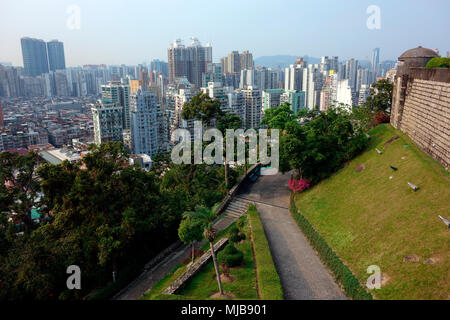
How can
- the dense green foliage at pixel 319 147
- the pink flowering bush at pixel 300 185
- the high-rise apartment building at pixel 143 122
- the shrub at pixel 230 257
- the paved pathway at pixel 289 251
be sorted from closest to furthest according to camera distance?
the paved pathway at pixel 289 251 < the shrub at pixel 230 257 < the dense green foliage at pixel 319 147 < the pink flowering bush at pixel 300 185 < the high-rise apartment building at pixel 143 122

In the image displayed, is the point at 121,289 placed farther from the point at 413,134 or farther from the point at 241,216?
the point at 413,134

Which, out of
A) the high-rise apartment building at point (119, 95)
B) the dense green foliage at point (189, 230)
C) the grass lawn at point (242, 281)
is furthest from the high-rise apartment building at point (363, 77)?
the dense green foliage at point (189, 230)

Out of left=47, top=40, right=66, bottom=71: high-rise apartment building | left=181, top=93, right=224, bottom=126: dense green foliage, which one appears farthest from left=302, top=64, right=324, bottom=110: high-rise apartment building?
left=47, top=40, right=66, bottom=71: high-rise apartment building

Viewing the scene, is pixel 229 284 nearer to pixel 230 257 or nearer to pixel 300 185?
pixel 230 257

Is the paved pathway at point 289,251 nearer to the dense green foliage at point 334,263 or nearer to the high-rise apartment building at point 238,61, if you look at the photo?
the dense green foliage at point 334,263

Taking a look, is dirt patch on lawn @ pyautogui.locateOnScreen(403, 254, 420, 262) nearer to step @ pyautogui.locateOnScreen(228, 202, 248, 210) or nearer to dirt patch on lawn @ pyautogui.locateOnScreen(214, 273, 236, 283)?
dirt patch on lawn @ pyautogui.locateOnScreen(214, 273, 236, 283)

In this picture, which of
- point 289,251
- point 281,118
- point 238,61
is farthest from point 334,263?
point 238,61
